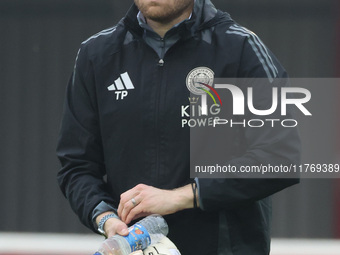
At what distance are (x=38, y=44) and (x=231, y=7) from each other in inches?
69.6

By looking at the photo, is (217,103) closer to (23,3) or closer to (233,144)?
(233,144)

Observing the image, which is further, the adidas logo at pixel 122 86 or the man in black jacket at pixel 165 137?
→ the adidas logo at pixel 122 86

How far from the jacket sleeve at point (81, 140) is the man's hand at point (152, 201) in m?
0.23

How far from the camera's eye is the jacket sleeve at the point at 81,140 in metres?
3.38

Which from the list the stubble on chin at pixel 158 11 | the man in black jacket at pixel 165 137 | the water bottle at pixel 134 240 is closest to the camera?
the water bottle at pixel 134 240

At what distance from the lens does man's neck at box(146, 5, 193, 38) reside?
3334mm

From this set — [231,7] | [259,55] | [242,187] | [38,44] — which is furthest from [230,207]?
[38,44]

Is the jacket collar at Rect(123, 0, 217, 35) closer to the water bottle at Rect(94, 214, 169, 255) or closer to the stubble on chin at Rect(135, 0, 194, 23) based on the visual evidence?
the stubble on chin at Rect(135, 0, 194, 23)

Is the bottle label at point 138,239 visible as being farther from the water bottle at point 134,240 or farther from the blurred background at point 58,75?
the blurred background at point 58,75

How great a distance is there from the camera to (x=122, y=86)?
332cm

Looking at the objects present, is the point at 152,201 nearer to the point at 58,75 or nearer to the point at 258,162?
the point at 258,162

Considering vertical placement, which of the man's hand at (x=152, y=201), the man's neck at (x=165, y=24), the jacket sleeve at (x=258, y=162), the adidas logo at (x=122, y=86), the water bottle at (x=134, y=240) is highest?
the man's neck at (x=165, y=24)

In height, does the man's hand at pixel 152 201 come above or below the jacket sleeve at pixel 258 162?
below

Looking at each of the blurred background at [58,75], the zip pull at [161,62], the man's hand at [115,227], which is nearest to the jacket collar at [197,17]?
the zip pull at [161,62]
